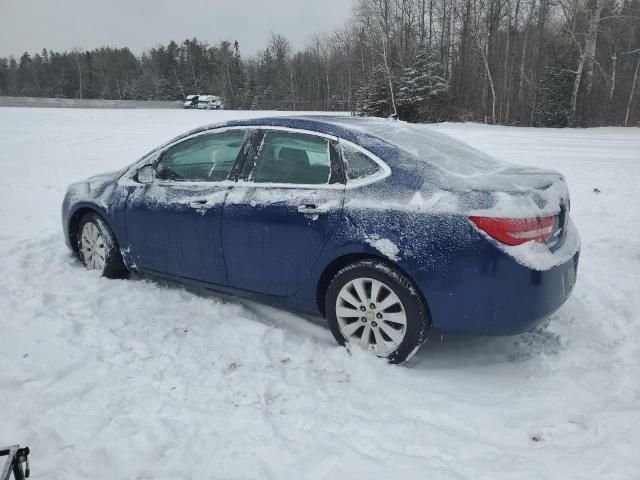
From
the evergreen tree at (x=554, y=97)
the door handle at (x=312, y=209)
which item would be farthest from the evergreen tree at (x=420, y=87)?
the door handle at (x=312, y=209)

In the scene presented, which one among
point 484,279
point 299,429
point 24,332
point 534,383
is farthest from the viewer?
point 24,332

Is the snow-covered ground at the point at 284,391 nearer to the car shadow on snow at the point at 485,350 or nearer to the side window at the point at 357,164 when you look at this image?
the car shadow on snow at the point at 485,350

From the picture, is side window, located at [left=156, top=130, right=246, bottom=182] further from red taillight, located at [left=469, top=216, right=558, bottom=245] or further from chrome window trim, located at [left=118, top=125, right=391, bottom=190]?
red taillight, located at [left=469, top=216, right=558, bottom=245]

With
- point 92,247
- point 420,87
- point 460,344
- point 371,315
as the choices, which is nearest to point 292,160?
point 371,315

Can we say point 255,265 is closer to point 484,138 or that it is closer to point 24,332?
point 24,332

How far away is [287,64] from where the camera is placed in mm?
70438

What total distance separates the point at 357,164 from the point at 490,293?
1.20m

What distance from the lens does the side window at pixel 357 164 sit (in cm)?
332

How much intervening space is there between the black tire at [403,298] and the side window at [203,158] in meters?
1.37

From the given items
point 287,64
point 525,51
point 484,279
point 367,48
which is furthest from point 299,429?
point 287,64

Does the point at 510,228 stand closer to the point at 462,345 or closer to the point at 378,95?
the point at 462,345

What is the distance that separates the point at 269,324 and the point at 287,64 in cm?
7131

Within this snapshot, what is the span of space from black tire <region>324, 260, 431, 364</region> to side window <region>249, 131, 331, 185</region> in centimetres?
66

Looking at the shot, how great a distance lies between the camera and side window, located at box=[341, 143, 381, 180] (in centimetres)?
332
